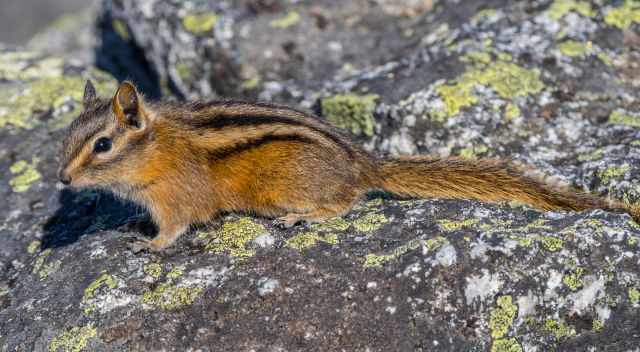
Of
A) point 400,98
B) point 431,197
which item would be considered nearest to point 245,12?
point 400,98

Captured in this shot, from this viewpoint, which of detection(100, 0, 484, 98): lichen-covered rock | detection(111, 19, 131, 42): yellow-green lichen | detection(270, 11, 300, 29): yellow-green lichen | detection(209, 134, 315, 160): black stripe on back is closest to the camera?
detection(209, 134, 315, 160): black stripe on back

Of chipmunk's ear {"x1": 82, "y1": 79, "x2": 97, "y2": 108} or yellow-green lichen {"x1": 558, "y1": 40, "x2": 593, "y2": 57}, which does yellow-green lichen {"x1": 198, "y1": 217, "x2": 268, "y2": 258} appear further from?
yellow-green lichen {"x1": 558, "y1": 40, "x2": 593, "y2": 57}

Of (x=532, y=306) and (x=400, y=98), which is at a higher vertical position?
(x=400, y=98)

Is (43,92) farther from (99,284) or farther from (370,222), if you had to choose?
(370,222)

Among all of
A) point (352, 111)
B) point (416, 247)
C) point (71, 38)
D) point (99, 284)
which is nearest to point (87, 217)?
point (99, 284)

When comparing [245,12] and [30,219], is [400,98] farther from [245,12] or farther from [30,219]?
[30,219]

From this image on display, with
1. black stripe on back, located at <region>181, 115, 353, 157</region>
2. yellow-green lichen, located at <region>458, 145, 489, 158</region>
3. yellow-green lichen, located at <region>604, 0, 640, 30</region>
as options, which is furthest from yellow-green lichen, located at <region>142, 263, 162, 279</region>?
yellow-green lichen, located at <region>604, 0, 640, 30</region>

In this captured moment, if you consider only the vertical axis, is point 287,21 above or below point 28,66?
below
